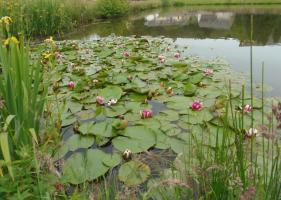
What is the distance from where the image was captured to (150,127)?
8.92ft

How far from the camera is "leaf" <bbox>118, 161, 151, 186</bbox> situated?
203 centimetres

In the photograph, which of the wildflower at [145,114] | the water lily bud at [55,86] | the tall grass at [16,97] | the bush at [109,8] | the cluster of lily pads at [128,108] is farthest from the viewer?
the bush at [109,8]

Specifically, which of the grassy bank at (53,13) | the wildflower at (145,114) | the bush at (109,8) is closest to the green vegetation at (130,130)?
the wildflower at (145,114)

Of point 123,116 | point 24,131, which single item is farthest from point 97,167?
point 123,116

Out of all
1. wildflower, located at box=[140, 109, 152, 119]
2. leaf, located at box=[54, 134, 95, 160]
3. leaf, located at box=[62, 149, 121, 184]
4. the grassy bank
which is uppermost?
the grassy bank

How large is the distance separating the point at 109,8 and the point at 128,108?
1131 cm

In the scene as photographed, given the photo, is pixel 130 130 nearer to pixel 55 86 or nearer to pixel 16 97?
pixel 16 97

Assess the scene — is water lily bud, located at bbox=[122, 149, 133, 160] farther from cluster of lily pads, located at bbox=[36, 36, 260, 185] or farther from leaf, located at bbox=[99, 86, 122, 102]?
leaf, located at bbox=[99, 86, 122, 102]

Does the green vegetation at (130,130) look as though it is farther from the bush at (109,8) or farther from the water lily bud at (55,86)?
the bush at (109,8)

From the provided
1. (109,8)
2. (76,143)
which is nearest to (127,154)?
(76,143)

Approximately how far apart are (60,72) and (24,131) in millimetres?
2363

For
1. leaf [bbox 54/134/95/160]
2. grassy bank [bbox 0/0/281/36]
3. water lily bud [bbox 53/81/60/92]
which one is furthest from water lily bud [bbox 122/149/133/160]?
grassy bank [bbox 0/0/281/36]

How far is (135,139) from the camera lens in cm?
253

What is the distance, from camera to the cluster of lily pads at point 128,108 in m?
2.27
